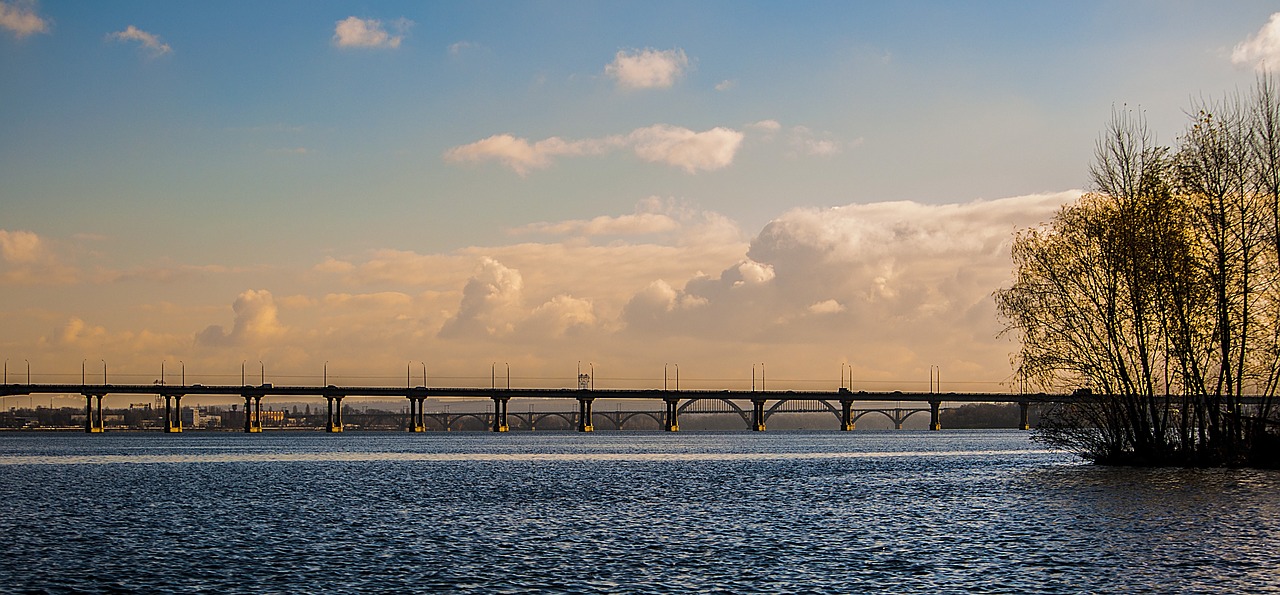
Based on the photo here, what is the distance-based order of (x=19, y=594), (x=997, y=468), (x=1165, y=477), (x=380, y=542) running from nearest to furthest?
(x=19, y=594) < (x=380, y=542) < (x=1165, y=477) < (x=997, y=468)

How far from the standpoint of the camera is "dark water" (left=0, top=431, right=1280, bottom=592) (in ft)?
96.9

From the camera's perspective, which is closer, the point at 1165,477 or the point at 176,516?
the point at 176,516

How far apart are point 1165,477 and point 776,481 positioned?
74.8 ft

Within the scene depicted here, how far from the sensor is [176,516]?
158 feet

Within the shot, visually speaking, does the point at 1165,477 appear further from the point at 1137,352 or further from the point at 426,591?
the point at 426,591

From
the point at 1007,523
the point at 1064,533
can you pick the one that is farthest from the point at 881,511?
the point at 1064,533

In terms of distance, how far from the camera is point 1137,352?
6431cm

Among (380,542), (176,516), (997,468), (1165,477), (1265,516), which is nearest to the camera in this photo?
(380,542)

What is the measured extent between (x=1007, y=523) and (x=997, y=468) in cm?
4689

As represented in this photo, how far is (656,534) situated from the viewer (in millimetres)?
40562

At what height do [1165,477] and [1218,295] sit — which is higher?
[1218,295]

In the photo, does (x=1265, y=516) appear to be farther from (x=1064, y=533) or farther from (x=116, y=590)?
(x=116, y=590)

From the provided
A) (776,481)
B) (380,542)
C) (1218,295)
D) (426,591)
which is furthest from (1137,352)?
(426,591)

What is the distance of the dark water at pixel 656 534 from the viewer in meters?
29.5
